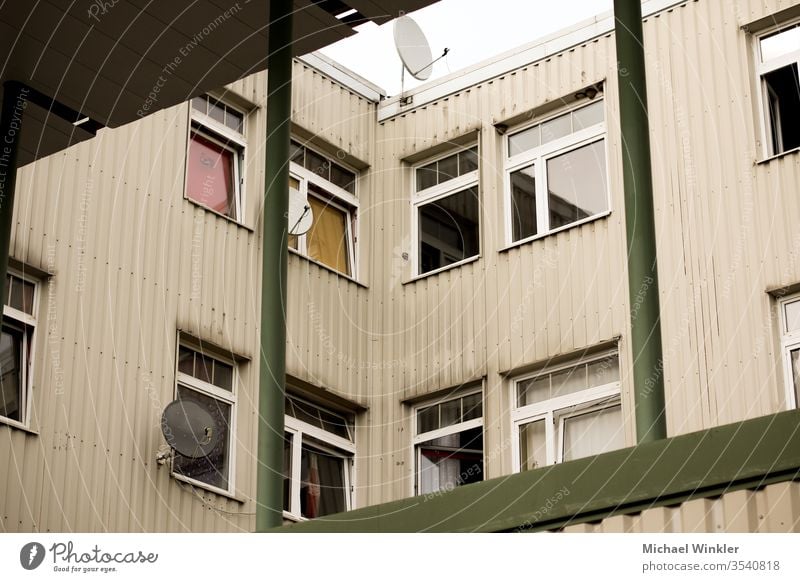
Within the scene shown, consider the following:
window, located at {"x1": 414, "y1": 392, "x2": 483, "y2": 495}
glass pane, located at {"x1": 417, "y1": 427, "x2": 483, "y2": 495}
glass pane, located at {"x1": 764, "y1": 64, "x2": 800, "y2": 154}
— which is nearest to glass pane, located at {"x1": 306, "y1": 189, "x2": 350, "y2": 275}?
window, located at {"x1": 414, "y1": 392, "x2": 483, "y2": 495}

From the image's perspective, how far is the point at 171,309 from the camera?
13.3 metres

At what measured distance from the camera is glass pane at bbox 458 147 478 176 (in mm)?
15859

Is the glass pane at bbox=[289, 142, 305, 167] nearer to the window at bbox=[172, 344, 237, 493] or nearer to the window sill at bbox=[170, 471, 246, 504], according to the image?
the window at bbox=[172, 344, 237, 493]

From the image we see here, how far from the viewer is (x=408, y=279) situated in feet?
51.9

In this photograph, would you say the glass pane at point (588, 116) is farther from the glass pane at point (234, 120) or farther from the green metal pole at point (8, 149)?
the green metal pole at point (8, 149)

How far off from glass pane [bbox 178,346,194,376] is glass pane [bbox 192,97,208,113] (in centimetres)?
252

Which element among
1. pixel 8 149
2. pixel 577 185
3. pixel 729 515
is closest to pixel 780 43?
pixel 577 185

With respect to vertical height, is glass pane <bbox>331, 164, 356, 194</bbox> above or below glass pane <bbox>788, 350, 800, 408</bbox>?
above

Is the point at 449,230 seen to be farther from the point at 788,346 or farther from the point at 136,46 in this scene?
the point at 136,46

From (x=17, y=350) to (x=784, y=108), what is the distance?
7.13m

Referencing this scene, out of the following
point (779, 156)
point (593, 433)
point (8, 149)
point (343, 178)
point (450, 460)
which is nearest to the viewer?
point (8, 149)

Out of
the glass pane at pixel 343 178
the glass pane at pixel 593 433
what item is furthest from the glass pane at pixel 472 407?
the glass pane at pixel 343 178

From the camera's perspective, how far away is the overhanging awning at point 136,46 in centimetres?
729
